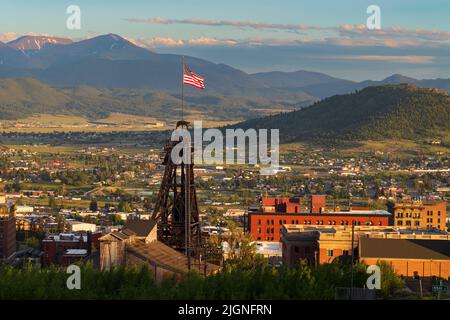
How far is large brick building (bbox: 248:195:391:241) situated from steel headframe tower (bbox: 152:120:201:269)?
151ft

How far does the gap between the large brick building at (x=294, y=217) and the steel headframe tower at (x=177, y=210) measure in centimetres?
4606

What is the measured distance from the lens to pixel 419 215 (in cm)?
13988

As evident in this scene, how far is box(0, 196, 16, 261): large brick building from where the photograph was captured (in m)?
133

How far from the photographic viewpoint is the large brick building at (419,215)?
447 feet

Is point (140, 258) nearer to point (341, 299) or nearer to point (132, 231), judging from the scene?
point (132, 231)

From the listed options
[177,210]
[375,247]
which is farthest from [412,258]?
[177,210]

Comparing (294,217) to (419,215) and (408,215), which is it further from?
(419,215)

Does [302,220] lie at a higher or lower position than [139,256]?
lower

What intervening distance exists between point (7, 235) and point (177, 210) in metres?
52.0

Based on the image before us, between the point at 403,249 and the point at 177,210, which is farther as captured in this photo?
the point at 403,249

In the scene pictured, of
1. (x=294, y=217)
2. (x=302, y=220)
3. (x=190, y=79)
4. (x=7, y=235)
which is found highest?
(x=190, y=79)

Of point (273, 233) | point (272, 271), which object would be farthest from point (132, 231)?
point (273, 233)

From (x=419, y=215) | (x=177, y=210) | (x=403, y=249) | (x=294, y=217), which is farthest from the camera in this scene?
(x=419, y=215)
